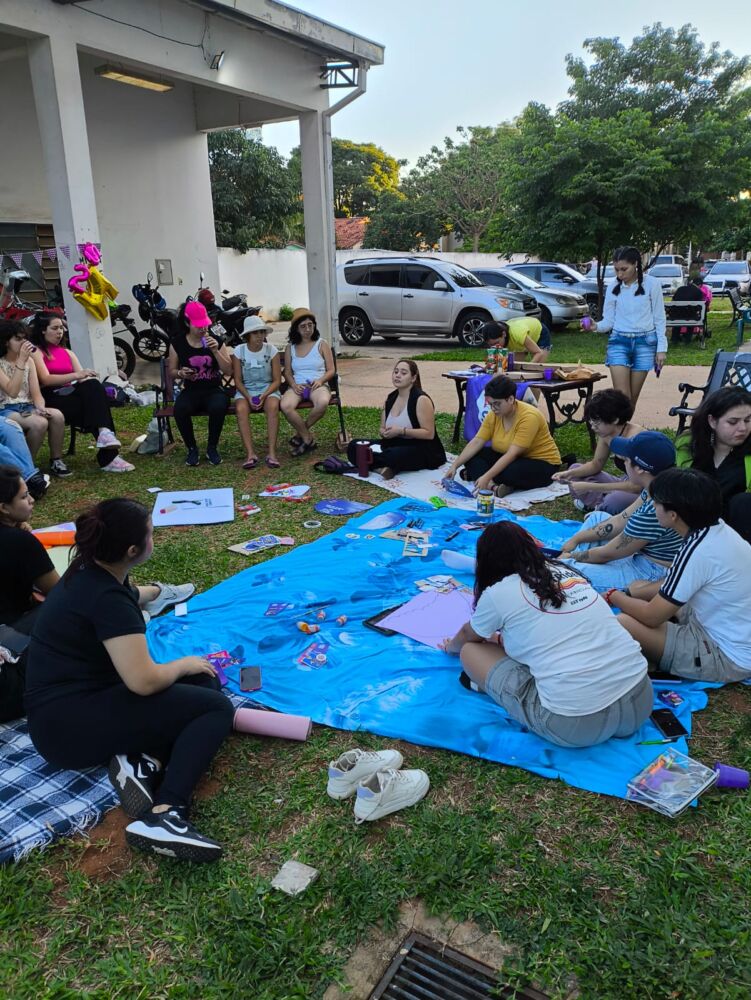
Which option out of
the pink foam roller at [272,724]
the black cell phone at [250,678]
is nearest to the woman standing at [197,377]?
the black cell phone at [250,678]

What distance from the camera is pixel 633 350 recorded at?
6227 millimetres

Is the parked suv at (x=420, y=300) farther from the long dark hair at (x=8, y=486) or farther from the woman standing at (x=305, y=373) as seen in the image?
the long dark hair at (x=8, y=486)

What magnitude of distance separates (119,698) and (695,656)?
2259mm

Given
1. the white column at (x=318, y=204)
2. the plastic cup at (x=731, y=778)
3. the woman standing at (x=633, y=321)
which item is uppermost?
the white column at (x=318, y=204)

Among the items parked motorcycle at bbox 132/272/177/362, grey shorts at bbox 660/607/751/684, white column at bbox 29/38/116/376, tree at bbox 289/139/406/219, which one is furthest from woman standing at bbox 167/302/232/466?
tree at bbox 289/139/406/219

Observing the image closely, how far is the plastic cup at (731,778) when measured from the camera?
8.11ft

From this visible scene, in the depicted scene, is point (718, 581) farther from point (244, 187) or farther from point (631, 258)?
point (244, 187)

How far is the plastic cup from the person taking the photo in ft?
8.11

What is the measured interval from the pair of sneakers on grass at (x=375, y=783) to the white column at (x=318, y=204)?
9.19 meters

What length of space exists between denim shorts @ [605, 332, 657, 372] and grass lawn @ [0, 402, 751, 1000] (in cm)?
418

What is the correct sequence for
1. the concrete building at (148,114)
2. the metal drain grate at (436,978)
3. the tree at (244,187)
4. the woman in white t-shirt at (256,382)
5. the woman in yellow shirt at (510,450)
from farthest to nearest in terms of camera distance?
the tree at (244,187)
the concrete building at (148,114)
the woman in white t-shirt at (256,382)
the woman in yellow shirt at (510,450)
the metal drain grate at (436,978)

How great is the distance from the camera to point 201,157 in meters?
11.6

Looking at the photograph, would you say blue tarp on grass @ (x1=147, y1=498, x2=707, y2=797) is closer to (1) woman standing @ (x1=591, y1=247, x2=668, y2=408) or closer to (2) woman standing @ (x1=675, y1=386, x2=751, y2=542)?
(2) woman standing @ (x1=675, y1=386, x2=751, y2=542)

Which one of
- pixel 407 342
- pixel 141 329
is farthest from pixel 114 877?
pixel 407 342
